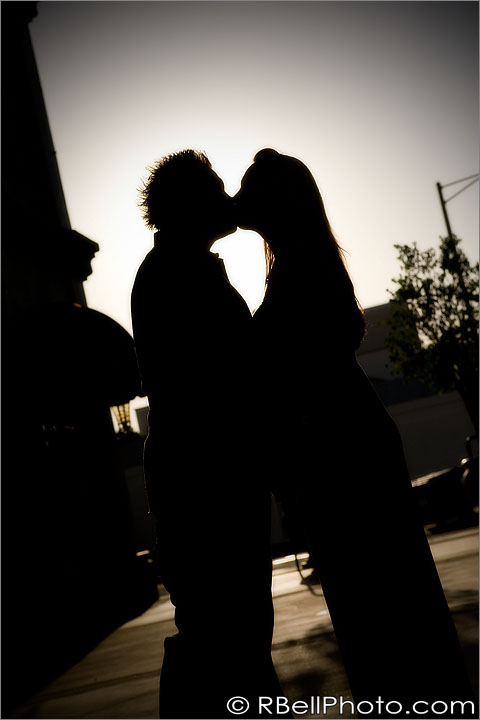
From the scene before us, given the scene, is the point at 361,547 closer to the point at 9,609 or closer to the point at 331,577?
the point at 331,577

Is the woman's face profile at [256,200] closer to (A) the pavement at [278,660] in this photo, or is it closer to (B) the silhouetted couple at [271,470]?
(B) the silhouetted couple at [271,470]

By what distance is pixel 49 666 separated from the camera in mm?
10367

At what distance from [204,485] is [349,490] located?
19.1 inches

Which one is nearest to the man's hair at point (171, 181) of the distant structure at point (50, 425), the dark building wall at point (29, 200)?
the distant structure at point (50, 425)

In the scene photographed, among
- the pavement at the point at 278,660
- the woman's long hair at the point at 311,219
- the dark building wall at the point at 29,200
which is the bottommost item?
the pavement at the point at 278,660

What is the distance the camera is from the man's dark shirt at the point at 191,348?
8.67 feet

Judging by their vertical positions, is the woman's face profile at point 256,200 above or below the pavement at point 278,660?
above

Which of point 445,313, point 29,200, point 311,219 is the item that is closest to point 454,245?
point 445,313

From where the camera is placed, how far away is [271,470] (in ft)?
8.94

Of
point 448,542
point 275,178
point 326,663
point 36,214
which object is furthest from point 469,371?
point 275,178

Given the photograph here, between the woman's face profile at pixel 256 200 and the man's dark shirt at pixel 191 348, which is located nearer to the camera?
the man's dark shirt at pixel 191 348

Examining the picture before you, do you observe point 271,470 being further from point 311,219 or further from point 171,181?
point 171,181

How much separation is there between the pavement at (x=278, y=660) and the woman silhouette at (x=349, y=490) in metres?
2.68

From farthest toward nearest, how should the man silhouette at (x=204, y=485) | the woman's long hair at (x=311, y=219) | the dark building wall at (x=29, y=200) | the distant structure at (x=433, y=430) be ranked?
the distant structure at (x=433, y=430) < the dark building wall at (x=29, y=200) < the woman's long hair at (x=311, y=219) < the man silhouette at (x=204, y=485)
